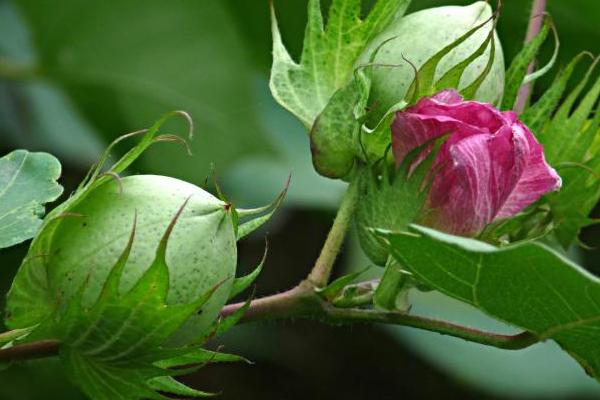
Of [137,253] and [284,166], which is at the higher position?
[137,253]

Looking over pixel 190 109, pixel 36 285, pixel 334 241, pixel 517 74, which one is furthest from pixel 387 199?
pixel 190 109

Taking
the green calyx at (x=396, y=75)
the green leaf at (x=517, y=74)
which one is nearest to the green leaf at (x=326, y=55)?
the green calyx at (x=396, y=75)

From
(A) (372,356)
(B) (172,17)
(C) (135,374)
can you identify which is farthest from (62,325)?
(A) (372,356)

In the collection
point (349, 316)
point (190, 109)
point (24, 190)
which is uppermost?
point (24, 190)

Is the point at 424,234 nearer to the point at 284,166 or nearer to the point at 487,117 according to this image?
the point at 487,117

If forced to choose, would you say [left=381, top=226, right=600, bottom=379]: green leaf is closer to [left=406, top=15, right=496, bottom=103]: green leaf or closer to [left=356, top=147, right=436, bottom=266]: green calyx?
[left=356, top=147, right=436, bottom=266]: green calyx

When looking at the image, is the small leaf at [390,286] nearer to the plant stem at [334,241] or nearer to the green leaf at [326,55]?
the plant stem at [334,241]

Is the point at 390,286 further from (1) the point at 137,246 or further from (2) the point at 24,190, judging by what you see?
(2) the point at 24,190
